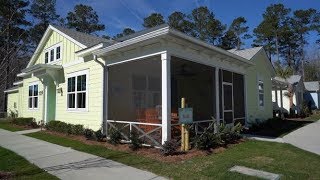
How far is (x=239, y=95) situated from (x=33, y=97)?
13.3 metres

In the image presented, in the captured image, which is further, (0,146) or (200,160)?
(0,146)

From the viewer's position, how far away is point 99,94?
41.0 feet

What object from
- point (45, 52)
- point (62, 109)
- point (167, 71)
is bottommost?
point (62, 109)

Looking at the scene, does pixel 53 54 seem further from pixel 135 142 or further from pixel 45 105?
pixel 135 142

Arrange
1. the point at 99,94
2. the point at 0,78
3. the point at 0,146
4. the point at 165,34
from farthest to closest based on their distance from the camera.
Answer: the point at 99,94
the point at 0,146
the point at 165,34
the point at 0,78

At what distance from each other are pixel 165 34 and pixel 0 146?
7660mm

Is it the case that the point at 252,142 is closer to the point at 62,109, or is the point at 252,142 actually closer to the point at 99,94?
the point at 99,94

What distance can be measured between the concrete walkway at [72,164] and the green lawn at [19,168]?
7.8 inches

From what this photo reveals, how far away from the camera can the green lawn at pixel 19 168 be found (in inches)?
267

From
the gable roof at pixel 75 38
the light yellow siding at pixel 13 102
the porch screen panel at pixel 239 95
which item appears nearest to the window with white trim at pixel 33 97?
the gable roof at pixel 75 38

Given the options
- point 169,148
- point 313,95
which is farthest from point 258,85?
point 313,95

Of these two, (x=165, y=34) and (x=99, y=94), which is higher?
(x=165, y=34)

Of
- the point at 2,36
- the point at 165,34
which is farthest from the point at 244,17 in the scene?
the point at 2,36

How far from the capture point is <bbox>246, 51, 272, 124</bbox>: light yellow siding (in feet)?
54.6
